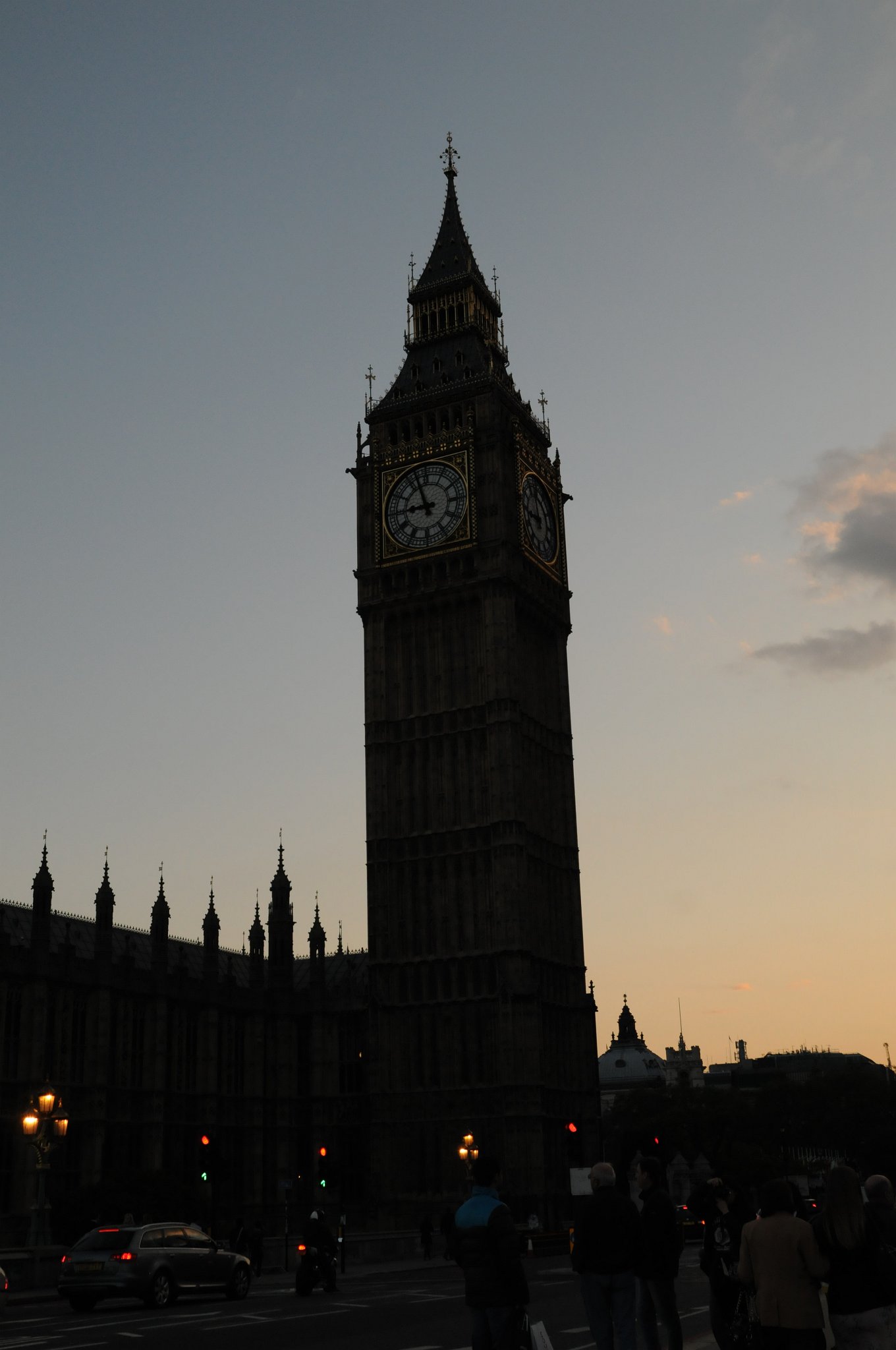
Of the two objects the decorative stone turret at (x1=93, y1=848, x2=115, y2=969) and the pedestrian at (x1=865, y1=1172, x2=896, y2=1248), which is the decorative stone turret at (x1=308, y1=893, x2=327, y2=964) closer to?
the decorative stone turret at (x1=93, y1=848, x2=115, y2=969)

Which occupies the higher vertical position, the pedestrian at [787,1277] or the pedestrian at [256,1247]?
the pedestrian at [787,1277]

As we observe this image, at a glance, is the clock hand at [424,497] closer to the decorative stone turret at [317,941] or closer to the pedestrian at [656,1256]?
the decorative stone turret at [317,941]

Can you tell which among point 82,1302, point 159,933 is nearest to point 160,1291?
point 82,1302

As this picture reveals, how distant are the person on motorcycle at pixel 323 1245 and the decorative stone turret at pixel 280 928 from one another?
4515 cm

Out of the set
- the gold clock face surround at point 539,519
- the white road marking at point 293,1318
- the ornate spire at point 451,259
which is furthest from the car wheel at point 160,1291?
the ornate spire at point 451,259

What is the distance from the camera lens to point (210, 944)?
7288 centimetres

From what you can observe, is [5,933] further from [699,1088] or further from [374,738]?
[699,1088]

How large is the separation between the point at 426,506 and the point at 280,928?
2464cm

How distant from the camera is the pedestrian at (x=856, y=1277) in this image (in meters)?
9.78

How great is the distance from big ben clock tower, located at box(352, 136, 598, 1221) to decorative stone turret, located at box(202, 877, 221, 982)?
7909mm

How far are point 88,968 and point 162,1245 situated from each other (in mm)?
39172

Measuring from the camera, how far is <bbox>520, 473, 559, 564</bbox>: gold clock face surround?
264 feet

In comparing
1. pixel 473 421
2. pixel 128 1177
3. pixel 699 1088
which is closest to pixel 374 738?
pixel 473 421

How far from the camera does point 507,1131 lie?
223 ft
